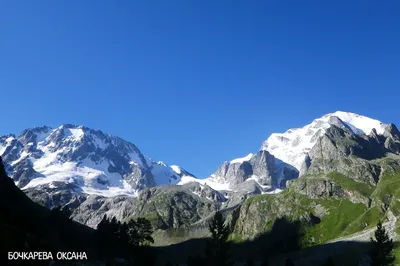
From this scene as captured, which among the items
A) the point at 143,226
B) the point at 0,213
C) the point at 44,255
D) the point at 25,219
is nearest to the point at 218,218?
the point at 44,255

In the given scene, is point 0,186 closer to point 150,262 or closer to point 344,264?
point 150,262

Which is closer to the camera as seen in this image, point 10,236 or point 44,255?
point 10,236

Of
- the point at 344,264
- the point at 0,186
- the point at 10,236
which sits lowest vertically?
the point at 344,264

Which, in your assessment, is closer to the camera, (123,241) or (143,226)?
(123,241)

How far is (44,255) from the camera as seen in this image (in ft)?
162

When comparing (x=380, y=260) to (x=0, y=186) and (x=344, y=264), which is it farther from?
(x=0, y=186)

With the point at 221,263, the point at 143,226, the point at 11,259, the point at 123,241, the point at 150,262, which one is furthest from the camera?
the point at 143,226

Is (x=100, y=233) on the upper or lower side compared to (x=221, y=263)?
upper

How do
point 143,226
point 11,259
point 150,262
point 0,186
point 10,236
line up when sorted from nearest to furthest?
point 11,259
point 10,236
point 150,262
point 0,186
point 143,226

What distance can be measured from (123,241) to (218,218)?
10365 cm

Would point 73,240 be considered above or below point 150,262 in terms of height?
above

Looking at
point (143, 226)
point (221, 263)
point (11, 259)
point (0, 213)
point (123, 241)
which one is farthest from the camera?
point (143, 226)

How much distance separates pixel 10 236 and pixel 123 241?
138991 millimetres

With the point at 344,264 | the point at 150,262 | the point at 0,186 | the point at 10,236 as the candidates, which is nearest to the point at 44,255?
the point at 10,236
